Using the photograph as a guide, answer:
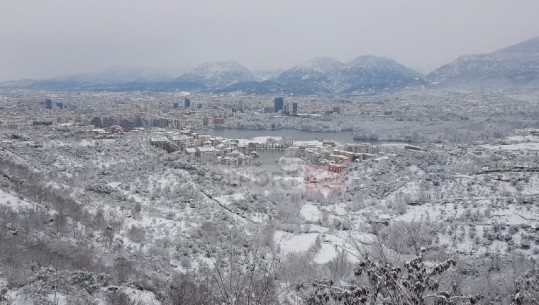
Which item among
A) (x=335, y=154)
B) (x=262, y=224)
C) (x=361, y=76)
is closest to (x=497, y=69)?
(x=361, y=76)

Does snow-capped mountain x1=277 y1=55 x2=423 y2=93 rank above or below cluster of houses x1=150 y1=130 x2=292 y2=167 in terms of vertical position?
above

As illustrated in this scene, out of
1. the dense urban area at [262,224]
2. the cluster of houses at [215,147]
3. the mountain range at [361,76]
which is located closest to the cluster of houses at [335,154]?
the dense urban area at [262,224]

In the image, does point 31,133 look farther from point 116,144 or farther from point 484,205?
point 484,205

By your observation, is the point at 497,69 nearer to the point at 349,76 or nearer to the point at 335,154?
the point at 349,76

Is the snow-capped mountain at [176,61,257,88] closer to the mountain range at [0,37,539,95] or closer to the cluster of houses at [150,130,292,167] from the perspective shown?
the mountain range at [0,37,539,95]

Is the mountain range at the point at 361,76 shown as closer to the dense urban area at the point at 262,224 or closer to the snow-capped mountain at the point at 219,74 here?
the snow-capped mountain at the point at 219,74

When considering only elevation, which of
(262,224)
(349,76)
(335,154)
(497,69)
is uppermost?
(497,69)

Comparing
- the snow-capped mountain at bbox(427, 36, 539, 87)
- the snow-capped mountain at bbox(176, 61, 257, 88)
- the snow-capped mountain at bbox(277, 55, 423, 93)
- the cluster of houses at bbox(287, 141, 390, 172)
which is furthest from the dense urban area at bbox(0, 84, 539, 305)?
the snow-capped mountain at bbox(176, 61, 257, 88)
